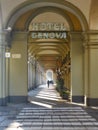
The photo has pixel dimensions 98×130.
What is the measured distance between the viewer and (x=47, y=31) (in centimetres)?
2272

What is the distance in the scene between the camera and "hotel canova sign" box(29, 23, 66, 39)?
22.7 metres

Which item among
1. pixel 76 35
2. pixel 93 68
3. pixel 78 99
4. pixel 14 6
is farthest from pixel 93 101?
pixel 14 6

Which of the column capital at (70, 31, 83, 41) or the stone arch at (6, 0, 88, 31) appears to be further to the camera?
the column capital at (70, 31, 83, 41)

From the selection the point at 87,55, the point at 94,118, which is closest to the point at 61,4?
the point at 87,55

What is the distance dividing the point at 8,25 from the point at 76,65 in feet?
17.1

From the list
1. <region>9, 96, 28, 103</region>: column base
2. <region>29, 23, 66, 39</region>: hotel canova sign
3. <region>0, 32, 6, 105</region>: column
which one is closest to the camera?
<region>0, 32, 6, 105</region>: column

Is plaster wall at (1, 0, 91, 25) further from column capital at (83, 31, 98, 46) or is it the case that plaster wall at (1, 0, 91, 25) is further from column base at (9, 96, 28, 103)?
column base at (9, 96, 28, 103)

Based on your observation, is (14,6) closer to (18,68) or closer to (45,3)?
(45,3)

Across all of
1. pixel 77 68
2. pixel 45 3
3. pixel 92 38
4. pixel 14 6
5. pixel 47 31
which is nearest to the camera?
pixel 92 38

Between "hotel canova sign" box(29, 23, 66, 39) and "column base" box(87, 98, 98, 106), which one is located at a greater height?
"hotel canova sign" box(29, 23, 66, 39)

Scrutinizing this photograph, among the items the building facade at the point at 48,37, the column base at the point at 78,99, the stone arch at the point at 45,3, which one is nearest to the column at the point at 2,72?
the building facade at the point at 48,37

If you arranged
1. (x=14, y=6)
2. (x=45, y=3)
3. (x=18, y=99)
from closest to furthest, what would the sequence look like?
(x=14, y=6) < (x=45, y=3) < (x=18, y=99)

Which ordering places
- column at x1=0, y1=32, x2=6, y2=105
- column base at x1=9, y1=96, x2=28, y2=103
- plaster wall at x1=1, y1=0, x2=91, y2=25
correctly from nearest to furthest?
plaster wall at x1=1, y1=0, x2=91, y2=25 < column at x1=0, y1=32, x2=6, y2=105 < column base at x1=9, y1=96, x2=28, y2=103

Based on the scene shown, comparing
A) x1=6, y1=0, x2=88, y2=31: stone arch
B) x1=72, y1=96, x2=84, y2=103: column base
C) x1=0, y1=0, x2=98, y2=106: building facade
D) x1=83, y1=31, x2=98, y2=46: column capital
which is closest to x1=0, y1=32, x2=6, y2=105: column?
x1=0, y1=0, x2=98, y2=106: building facade
